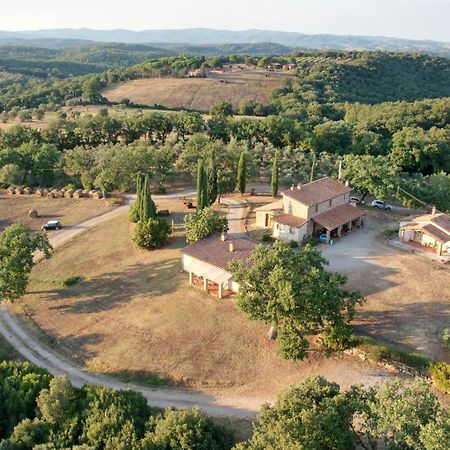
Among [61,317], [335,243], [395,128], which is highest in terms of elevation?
[395,128]

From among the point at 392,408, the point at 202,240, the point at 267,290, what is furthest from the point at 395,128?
the point at 392,408

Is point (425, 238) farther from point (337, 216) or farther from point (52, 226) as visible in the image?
point (52, 226)

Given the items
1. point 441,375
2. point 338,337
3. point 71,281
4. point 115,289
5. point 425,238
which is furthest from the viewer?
point 425,238

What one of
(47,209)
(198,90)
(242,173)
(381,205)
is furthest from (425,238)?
(198,90)

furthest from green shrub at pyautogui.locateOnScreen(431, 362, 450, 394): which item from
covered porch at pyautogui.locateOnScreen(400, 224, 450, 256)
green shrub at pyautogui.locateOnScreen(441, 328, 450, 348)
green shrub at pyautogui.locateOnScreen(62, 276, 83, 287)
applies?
green shrub at pyautogui.locateOnScreen(62, 276, 83, 287)

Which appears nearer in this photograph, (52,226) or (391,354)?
(391,354)

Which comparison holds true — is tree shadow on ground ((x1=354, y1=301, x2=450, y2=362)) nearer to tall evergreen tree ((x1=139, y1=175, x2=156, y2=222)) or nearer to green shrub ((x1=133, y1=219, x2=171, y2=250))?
green shrub ((x1=133, y1=219, x2=171, y2=250))

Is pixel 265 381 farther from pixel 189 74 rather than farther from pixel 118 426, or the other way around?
pixel 189 74
